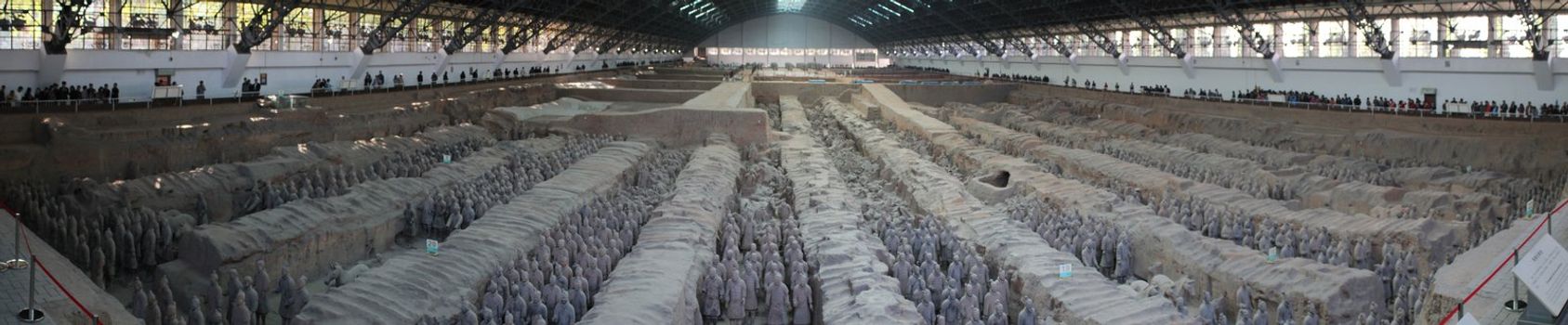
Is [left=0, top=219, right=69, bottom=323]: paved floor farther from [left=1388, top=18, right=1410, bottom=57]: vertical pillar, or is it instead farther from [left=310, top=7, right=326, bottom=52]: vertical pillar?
[left=1388, top=18, right=1410, bottom=57]: vertical pillar

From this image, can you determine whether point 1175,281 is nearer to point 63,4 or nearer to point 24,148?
point 24,148

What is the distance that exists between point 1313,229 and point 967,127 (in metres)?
18.0

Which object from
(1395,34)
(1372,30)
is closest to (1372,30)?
(1372,30)

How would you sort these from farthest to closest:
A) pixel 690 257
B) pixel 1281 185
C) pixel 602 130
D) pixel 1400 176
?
1. pixel 602 130
2. pixel 1400 176
3. pixel 1281 185
4. pixel 690 257

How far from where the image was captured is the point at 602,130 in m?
27.1

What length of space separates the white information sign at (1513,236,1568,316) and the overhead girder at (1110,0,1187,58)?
35348mm

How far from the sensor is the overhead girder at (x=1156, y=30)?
42.5 meters

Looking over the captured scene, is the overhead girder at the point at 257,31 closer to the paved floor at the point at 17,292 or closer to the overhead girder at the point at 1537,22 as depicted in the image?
the paved floor at the point at 17,292

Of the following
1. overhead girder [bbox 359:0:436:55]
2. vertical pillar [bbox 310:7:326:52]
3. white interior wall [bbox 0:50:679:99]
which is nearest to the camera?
white interior wall [bbox 0:50:679:99]

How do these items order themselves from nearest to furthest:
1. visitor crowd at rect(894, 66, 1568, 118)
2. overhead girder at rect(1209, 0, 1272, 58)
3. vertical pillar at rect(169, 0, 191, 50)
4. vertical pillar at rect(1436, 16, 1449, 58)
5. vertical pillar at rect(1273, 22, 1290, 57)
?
1. visitor crowd at rect(894, 66, 1568, 118)
2. vertical pillar at rect(169, 0, 191, 50)
3. vertical pillar at rect(1436, 16, 1449, 58)
4. overhead girder at rect(1209, 0, 1272, 58)
5. vertical pillar at rect(1273, 22, 1290, 57)

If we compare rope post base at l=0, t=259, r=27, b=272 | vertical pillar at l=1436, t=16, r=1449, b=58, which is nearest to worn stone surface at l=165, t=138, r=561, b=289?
rope post base at l=0, t=259, r=27, b=272

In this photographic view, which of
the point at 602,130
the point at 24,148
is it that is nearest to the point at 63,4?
the point at 24,148

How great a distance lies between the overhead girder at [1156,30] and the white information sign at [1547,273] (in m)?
35.3

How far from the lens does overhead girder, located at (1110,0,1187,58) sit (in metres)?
42.5
